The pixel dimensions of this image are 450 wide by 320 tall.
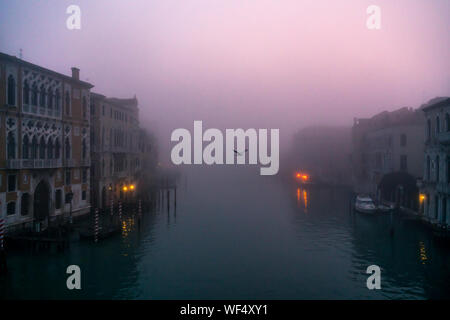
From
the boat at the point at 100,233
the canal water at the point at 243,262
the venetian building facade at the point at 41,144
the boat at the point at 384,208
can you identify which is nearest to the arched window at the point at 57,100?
the venetian building facade at the point at 41,144

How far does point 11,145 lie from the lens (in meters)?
25.3

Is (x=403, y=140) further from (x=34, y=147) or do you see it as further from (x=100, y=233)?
(x=34, y=147)

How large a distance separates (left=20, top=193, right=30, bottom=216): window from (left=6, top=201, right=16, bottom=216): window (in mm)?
970

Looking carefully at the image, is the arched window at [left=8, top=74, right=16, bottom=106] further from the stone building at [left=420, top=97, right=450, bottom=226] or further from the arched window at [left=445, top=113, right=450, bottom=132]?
the arched window at [left=445, top=113, right=450, bottom=132]

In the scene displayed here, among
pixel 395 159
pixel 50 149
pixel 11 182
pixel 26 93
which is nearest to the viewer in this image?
pixel 11 182

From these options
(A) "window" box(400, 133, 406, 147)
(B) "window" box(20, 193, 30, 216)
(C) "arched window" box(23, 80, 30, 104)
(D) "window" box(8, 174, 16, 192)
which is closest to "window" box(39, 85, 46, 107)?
A: (C) "arched window" box(23, 80, 30, 104)

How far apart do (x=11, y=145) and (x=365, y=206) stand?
32.5m

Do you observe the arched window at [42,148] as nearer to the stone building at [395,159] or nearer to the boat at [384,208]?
the stone building at [395,159]

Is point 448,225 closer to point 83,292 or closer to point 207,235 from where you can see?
point 207,235

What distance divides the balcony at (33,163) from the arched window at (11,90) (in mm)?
3859

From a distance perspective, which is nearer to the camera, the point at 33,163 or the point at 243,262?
the point at 243,262

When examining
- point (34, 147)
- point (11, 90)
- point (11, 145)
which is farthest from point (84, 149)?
point (11, 90)

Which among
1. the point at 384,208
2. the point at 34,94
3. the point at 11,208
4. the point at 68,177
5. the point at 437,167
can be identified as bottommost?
the point at 384,208

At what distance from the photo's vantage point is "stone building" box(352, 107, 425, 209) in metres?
39.0
